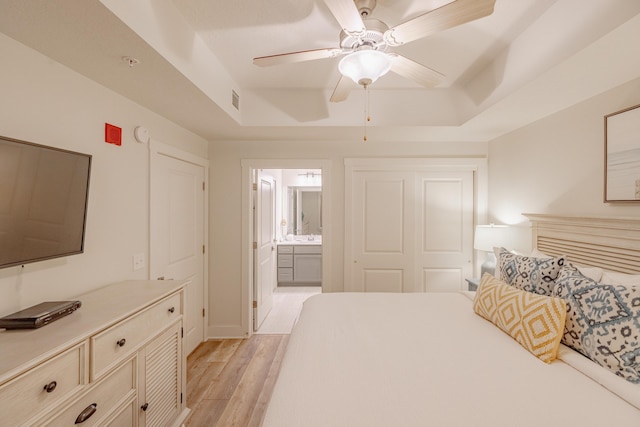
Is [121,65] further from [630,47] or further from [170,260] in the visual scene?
[630,47]

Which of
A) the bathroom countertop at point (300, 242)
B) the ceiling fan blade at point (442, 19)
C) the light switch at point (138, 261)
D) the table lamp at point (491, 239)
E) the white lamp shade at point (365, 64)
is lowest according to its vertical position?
the bathroom countertop at point (300, 242)

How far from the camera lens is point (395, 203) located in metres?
3.37

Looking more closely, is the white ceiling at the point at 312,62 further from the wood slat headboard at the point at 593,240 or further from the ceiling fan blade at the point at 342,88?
the wood slat headboard at the point at 593,240

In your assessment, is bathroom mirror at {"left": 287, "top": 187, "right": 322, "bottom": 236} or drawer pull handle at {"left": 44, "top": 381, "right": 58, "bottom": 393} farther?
bathroom mirror at {"left": 287, "top": 187, "right": 322, "bottom": 236}

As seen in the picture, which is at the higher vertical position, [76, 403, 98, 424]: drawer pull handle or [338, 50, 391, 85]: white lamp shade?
[338, 50, 391, 85]: white lamp shade

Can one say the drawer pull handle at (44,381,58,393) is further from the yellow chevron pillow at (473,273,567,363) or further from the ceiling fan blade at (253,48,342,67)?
the yellow chevron pillow at (473,273,567,363)

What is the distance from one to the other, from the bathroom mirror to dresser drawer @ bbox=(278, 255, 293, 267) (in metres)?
0.75

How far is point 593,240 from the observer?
189 centimetres

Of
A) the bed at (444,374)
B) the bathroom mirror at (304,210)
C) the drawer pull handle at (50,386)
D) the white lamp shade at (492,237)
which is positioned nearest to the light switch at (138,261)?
the drawer pull handle at (50,386)

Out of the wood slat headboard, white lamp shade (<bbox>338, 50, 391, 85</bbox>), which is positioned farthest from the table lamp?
white lamp shade (<bbox>338, 50, 391, 85</bbox>)

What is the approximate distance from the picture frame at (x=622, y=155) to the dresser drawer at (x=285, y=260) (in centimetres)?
436

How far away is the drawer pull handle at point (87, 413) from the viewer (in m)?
1.12

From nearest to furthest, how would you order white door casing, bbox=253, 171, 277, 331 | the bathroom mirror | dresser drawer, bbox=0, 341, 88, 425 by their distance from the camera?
dresser drawer, bbox=0, 341, 88, 425 < white door casing, bbox=253, 171, 277, 331 < the bathroom mirror

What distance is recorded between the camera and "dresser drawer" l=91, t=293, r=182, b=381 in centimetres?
121
